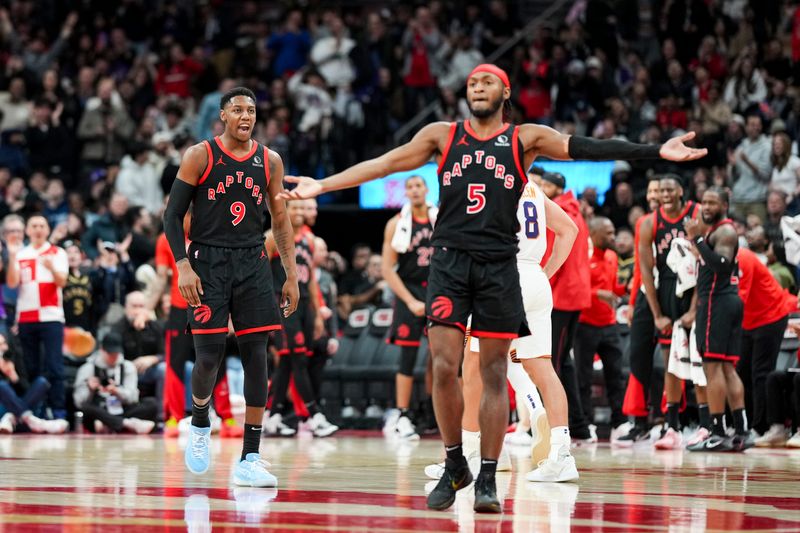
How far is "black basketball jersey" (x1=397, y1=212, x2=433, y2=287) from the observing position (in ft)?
41.4

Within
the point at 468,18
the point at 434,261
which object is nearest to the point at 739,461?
the point at 434,261

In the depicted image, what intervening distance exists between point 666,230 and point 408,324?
288cm

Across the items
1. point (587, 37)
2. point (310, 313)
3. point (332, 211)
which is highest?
point (587, 37)

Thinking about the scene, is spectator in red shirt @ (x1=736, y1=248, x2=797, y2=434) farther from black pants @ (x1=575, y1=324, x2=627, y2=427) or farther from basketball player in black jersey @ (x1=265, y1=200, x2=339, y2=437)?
basketball player in black jersey @ (x1=265, y1=200, x2=339, y2=437)

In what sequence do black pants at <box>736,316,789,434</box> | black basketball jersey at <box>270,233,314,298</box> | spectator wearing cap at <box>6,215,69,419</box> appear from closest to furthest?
black pants at <box>736,316,789,434</box> → black basketball jersey at <box>270,233,314,298</box> → spectator wearing cap at <box>6,215,69,419</box>

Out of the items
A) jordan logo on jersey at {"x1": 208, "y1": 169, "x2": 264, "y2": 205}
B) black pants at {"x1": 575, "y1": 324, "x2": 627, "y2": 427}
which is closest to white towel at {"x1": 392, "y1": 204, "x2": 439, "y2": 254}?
black pants at {"x1": 575, "y1": 324, "x2": 627, "y2": 427}

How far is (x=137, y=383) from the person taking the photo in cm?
1427

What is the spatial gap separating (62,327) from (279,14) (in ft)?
A: 37.2

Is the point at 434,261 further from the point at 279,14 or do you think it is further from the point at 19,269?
the point at 279,14

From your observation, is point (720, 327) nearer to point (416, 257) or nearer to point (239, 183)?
point (416, 257)

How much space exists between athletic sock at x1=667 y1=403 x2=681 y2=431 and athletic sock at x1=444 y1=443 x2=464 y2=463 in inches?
223

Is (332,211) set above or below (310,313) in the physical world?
above

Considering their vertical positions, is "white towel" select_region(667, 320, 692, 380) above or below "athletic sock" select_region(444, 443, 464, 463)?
above

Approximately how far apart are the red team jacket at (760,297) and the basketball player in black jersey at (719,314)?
872mm
